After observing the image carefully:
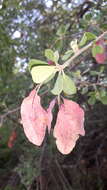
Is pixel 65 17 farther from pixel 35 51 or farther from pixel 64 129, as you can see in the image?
pixel 64 129

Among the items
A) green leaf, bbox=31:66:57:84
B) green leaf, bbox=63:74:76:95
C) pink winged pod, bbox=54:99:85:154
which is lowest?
pink winged pod, bbox=54:99:85:154

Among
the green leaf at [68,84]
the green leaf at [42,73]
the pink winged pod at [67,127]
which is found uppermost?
the green leaf at [42,73]

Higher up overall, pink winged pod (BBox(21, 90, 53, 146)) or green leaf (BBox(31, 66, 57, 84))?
green leaf (BBox(31, 66, 57, 84))

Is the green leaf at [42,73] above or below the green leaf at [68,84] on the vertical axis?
above

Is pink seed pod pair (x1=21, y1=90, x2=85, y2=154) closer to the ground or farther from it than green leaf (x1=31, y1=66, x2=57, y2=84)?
closer to the ground

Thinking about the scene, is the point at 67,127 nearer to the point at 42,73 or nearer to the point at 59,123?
the point at 59,123

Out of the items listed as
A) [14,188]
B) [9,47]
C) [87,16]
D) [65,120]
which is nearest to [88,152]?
[14,188]
